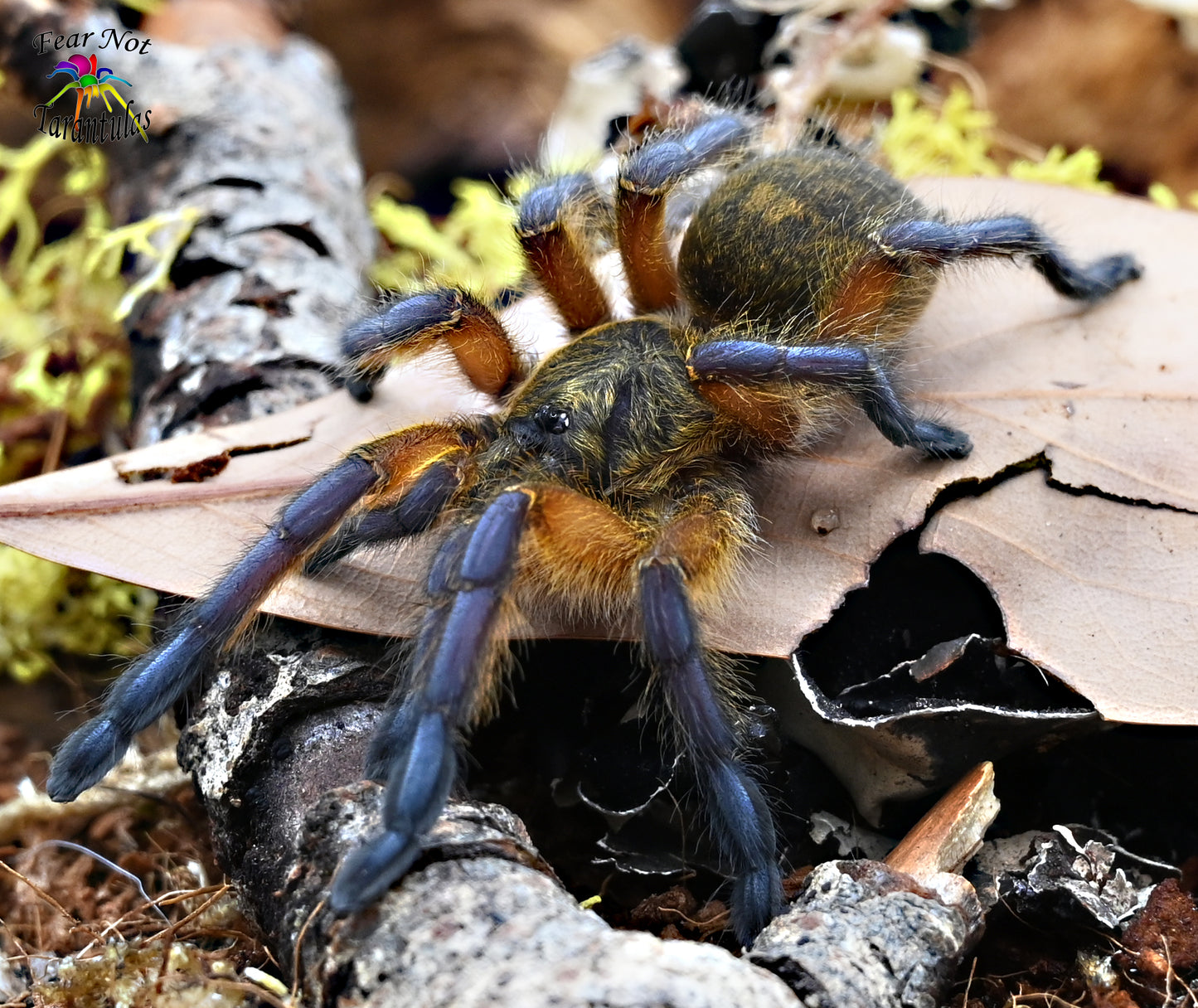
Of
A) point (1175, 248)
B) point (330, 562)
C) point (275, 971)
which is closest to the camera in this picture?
point (275, 971)

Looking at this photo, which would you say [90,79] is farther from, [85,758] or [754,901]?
[754,901]

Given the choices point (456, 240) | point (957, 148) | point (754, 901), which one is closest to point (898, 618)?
point (754, 901)

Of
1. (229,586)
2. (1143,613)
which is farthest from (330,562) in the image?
(1143,613)

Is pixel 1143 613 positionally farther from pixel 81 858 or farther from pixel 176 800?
pixel 81 858

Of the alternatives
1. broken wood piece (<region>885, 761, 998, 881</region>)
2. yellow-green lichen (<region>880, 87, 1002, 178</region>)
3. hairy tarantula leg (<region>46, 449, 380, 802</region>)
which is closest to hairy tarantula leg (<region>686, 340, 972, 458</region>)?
broken wood piece (<region>885, 761, 998, 881</region>)

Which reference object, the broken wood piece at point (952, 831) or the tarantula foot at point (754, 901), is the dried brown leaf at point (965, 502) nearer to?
the broken wood piece at point (952, 831)

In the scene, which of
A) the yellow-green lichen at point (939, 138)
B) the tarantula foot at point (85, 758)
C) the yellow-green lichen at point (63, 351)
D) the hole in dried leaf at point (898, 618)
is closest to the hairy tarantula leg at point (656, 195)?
the yellow-green lichen at point (939, 138)

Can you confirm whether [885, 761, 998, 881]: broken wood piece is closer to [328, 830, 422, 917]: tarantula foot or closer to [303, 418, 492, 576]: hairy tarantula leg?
[328, 830, 422, 917]: tarantula foot
